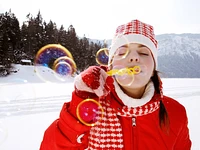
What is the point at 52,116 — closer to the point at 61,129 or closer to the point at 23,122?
the point at 23,122

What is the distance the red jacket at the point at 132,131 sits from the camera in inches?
54.4

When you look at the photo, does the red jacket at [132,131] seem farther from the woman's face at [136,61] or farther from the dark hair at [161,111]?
the woman's face at [136,61]

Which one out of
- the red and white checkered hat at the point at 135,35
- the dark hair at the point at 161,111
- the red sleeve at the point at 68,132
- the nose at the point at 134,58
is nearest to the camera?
the red sleeve at the point at 68,132

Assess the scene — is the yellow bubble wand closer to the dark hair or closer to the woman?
the woman

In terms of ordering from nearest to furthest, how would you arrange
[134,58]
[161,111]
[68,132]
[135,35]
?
[68,132]
[134,58]
[161,111]
[135,35]

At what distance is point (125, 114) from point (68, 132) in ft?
1.24

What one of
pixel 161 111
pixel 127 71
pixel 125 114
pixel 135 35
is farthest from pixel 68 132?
pixel 135 35

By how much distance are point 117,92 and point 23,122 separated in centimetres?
458

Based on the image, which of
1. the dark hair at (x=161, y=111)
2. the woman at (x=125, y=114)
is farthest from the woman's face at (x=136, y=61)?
the dark hair at (x=161, y=111)

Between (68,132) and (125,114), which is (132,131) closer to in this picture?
(125,114)

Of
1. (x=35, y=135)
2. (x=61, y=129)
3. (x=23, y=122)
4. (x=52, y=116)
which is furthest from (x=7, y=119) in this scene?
(x=61, y=129)

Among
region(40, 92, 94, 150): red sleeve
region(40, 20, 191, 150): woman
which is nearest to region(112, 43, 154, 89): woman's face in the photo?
region(40, 20, 191, 150): woman

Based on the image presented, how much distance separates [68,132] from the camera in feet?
4.54

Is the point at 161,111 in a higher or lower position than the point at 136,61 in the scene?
lower
